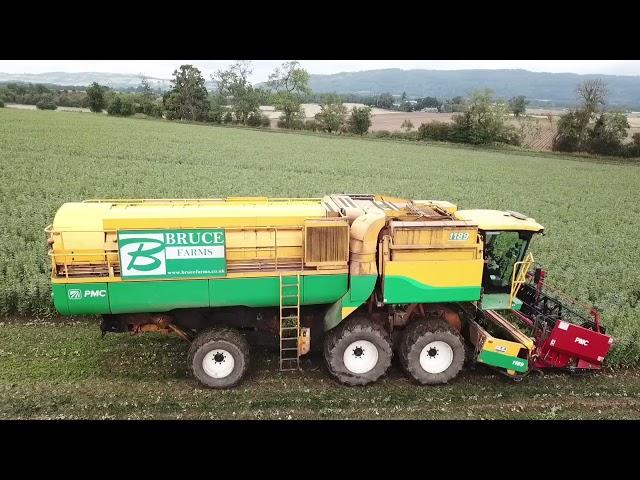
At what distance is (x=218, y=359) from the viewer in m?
8.97

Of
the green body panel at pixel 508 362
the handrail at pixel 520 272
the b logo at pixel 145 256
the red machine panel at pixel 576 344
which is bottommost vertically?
the green body panel at pixel 508 362

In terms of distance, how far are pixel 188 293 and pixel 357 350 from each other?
127 inches

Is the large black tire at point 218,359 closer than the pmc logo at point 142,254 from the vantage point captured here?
No

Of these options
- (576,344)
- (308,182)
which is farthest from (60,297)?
(308,182)

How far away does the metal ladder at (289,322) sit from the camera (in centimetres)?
886

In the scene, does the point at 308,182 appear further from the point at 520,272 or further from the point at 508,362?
the point at 508,362

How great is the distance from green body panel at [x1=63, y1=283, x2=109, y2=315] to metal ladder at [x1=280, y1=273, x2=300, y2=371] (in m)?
3.03

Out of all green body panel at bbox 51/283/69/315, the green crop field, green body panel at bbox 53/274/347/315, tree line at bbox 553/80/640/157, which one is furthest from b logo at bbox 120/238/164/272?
tree line at bbox 553/80/640/157

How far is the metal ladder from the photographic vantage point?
886 cm

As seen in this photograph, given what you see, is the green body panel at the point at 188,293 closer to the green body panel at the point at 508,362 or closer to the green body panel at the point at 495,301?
the green body panel at the point at 495,301

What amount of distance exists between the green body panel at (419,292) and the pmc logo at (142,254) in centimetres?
393

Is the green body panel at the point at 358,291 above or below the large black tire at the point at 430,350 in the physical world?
above

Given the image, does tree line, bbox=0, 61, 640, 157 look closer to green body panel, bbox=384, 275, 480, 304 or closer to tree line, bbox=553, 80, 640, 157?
tree line, bbox=553, 80, 640, 157

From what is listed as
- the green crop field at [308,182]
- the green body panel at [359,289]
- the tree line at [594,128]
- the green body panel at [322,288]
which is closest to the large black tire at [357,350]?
the green body panel at [359,289]
